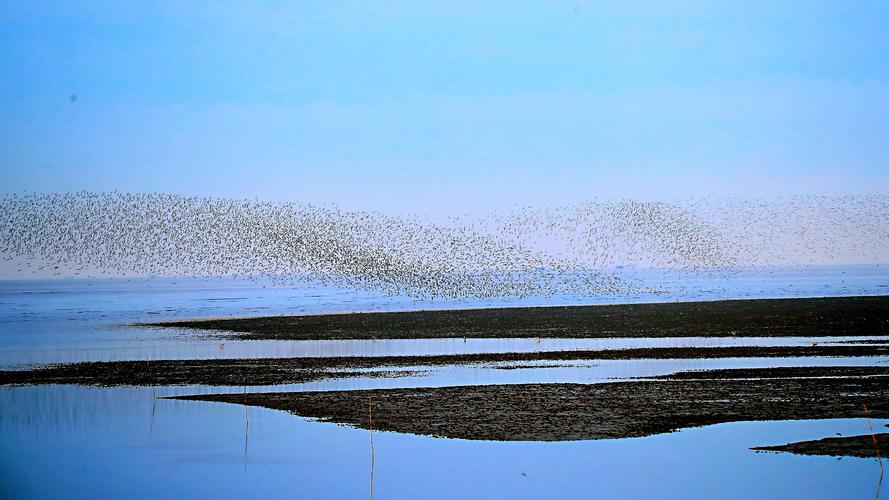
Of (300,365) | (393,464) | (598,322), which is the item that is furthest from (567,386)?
(598,322)

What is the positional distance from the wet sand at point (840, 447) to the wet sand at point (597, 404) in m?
2.33

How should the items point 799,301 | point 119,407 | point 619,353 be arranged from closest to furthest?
point 119,407, point 619,353, point 799,301

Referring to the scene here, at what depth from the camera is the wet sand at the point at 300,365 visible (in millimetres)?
29219

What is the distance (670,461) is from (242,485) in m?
6.88

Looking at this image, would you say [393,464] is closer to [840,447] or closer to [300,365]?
[840,447]

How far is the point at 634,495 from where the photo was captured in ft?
48.9

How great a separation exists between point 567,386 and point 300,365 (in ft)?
34.0

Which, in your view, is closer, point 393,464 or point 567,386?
point 393,464

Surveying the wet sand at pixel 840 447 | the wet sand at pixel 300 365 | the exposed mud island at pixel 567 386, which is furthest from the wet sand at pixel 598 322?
the wet sand at pixel 840 447

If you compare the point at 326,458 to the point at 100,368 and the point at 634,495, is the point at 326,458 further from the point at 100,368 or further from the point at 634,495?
the point at 100,368

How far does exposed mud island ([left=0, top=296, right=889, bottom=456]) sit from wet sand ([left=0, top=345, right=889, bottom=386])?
5cm

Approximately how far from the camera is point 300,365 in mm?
32656

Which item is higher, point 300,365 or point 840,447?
point 840,447

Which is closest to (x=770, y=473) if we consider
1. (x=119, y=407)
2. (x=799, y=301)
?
(x=119, y=407)
